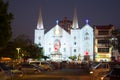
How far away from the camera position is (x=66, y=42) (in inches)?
5876

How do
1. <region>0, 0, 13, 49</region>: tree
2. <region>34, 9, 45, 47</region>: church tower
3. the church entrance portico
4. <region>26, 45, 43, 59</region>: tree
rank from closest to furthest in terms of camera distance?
<region>0, 0, 13, 49</region>: tree < <region>26, 45, 43, 59</region>: tree < the church entrance portico < <region>34, 9, 45, 47</region>: church tower

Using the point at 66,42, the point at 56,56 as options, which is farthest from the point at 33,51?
the point at 66,42

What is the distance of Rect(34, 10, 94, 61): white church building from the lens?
144 m

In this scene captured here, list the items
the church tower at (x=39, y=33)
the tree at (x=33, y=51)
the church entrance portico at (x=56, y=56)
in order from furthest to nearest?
the church tower at (x=39, y=33), the church entrance portico at (x=56, y=56), the tree at (x=33, y=51)

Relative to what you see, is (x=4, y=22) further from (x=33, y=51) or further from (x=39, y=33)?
(x=39, y=33)

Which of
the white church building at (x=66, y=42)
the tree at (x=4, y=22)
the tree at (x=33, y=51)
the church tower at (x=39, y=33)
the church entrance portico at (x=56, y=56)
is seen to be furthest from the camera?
the church tower at (x=39, y=33)

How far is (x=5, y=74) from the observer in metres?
26.5

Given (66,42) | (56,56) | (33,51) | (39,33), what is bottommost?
(33,51)

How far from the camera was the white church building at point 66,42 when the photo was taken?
473 feet

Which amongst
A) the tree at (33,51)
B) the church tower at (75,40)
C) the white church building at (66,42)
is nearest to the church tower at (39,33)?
the white church building at (66,42)

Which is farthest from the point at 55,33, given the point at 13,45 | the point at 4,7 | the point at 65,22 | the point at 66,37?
the point at 4,7

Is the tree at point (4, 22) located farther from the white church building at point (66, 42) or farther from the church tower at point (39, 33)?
the church tower at point (39, 33)

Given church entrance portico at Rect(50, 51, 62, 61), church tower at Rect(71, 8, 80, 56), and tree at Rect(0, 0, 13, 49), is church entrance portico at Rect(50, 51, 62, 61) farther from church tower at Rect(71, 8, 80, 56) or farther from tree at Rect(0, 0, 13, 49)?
tree at Rect(0, 0, 13, 49)

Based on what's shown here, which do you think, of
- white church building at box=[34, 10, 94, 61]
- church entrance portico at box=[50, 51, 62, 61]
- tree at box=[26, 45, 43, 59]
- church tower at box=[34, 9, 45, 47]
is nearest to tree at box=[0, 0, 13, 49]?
tree at box=[26, 45, 43, 59]
